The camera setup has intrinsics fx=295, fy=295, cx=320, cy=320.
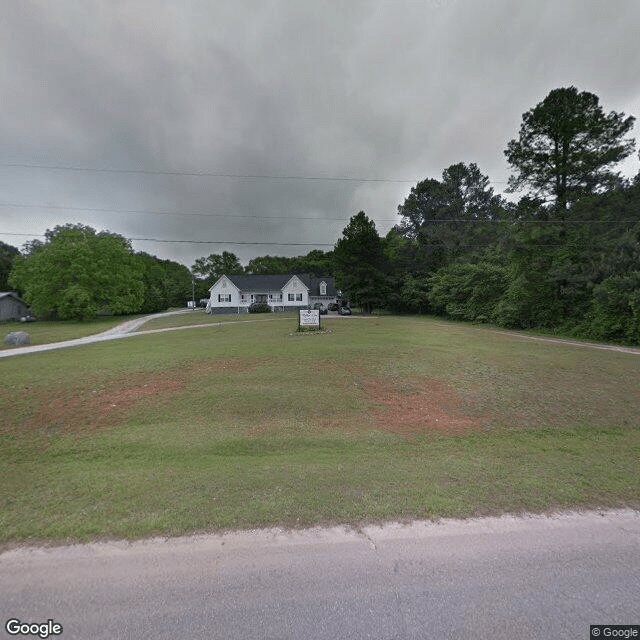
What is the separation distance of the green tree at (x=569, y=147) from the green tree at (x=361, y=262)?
17.9 m

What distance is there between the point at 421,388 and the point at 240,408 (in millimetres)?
4755

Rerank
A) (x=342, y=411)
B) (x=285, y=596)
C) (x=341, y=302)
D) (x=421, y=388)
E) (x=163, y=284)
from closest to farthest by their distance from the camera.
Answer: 1. (x=285, y=596)
2. (x=342, y=411)
3. (x=421, y=388)
4. (x=341, y=302)
5. (x=163, y=284)

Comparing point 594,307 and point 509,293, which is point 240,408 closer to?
point 594,307

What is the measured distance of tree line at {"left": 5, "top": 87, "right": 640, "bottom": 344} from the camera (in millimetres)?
18000

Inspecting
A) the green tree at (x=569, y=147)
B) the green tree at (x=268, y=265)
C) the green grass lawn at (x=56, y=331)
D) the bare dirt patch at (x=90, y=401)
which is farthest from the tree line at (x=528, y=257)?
the green tree at (x=268, y=265)

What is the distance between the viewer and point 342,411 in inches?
263

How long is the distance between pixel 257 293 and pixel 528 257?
35.1 m

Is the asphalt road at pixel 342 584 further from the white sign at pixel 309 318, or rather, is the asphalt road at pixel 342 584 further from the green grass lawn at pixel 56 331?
the green grass lawn at pixel 56 331

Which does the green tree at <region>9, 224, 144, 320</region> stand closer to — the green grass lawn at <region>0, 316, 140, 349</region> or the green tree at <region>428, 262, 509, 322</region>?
the green grass lawn at <region>0, 316, 140, 349</region>

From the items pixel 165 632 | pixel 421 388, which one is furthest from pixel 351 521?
pixel 421 388

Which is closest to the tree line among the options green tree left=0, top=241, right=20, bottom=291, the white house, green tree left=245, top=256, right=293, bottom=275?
the white house

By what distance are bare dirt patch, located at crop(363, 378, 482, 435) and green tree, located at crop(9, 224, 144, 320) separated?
35202mm

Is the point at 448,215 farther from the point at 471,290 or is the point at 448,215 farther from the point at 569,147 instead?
the point at 569,147

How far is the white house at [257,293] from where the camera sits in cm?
4531
